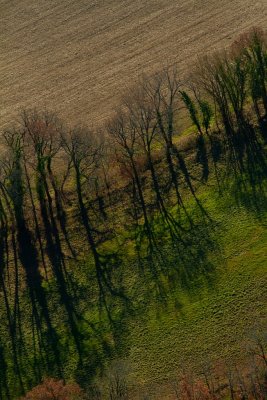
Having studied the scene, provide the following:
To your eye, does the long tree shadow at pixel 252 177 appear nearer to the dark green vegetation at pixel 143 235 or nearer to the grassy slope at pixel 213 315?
the dark green vegetation at pixel 143 235

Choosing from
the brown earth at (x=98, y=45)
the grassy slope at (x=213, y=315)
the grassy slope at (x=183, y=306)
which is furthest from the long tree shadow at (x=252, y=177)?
the brown earth at (x=98, y=45)

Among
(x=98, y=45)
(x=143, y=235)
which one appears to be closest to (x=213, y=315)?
(x=143, y=235)

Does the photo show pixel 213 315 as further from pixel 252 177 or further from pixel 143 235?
pixel 252 177

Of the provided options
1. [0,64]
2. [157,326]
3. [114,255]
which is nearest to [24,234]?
[114,255]

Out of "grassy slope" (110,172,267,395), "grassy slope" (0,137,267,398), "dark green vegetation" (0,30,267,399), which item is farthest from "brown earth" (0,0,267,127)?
"grassy slope" (110,172,267,395)

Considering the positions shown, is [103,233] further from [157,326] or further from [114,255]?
[157,326]

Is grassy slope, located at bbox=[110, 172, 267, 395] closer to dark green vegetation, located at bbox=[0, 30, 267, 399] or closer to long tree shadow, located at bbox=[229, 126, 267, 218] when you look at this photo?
dark green vegetation, located at bbox=[0, 30, 267, 399]
